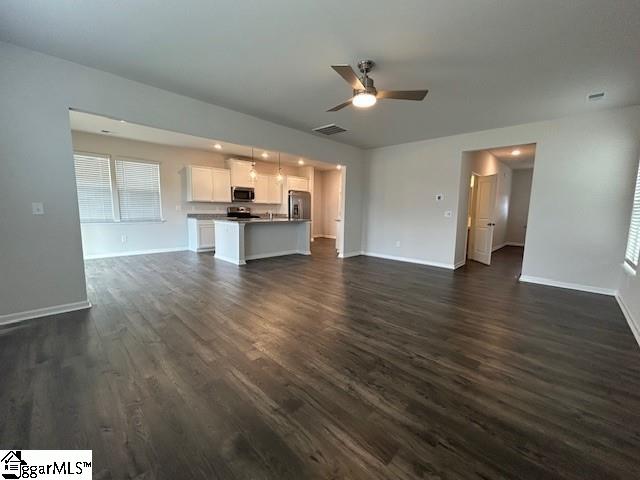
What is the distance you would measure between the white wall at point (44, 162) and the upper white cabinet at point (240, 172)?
4.14 metres

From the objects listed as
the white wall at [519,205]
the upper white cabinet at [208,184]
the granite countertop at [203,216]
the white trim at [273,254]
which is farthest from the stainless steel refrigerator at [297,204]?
the white wall at [519,205]

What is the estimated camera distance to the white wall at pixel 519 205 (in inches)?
356

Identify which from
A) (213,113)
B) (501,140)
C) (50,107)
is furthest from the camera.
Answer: (501,140)

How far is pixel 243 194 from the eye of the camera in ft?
25.9

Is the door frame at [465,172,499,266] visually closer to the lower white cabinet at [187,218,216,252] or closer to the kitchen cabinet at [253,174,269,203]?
the kitchen cabinet at [253,174,269,203]

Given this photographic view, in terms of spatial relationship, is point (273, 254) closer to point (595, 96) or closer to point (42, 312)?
point (42, 312)

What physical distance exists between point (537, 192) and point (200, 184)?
7368 millimetres

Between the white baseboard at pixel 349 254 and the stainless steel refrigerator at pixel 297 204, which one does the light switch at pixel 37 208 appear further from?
the stainless steel refrigerator at pixel 297 204

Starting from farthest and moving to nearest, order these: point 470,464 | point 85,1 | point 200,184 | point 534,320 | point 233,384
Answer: point 200,184 < point 534,320 < point 85,1 < point 233,384 < point 470,464

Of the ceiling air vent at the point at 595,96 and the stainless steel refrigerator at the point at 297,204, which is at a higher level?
the ceiling air vent at the point at 595,96

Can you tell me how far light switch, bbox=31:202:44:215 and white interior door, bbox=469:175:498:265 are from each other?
25.2 feet

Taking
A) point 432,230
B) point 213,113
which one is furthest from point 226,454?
point 432,230

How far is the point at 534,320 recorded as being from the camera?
313 cm

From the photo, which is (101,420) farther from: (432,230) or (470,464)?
(432,230)
